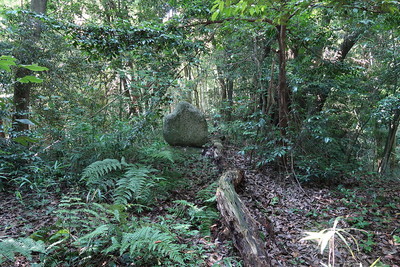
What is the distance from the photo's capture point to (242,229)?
2807mm

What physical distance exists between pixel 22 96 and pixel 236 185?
522cm

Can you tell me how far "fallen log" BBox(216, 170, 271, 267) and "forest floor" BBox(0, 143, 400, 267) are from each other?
0.58 ft

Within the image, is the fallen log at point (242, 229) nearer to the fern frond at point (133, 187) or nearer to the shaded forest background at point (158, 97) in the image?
the shaded forest background at point (158, 97)

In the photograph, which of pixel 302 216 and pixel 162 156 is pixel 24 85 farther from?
pixel 302 216

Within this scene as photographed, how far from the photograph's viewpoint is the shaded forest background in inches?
145

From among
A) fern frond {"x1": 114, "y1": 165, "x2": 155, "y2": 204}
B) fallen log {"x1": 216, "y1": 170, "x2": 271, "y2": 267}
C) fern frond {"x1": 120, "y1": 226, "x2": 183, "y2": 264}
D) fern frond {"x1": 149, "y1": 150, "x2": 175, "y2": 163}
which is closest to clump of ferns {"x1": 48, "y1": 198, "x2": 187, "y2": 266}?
fern frond {"x1": 120, "y1": 226, "x2": 183, "y2": 264}

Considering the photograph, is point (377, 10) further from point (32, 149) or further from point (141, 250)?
point (32, 149)

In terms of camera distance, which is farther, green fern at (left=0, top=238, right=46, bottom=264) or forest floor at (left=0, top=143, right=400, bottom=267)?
forest floor at (left=0, top=143, right=400, bottom=267)

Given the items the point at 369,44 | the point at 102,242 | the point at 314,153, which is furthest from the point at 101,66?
the point at 369,44

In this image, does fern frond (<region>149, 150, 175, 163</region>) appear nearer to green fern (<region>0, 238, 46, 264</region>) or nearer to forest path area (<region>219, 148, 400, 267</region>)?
forest path area (<region>219, 148, 400, 267</region>)

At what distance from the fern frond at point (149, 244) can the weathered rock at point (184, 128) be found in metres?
5.24

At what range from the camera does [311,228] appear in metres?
3.76

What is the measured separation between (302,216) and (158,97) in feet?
11.3

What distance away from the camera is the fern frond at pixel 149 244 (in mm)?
2172
